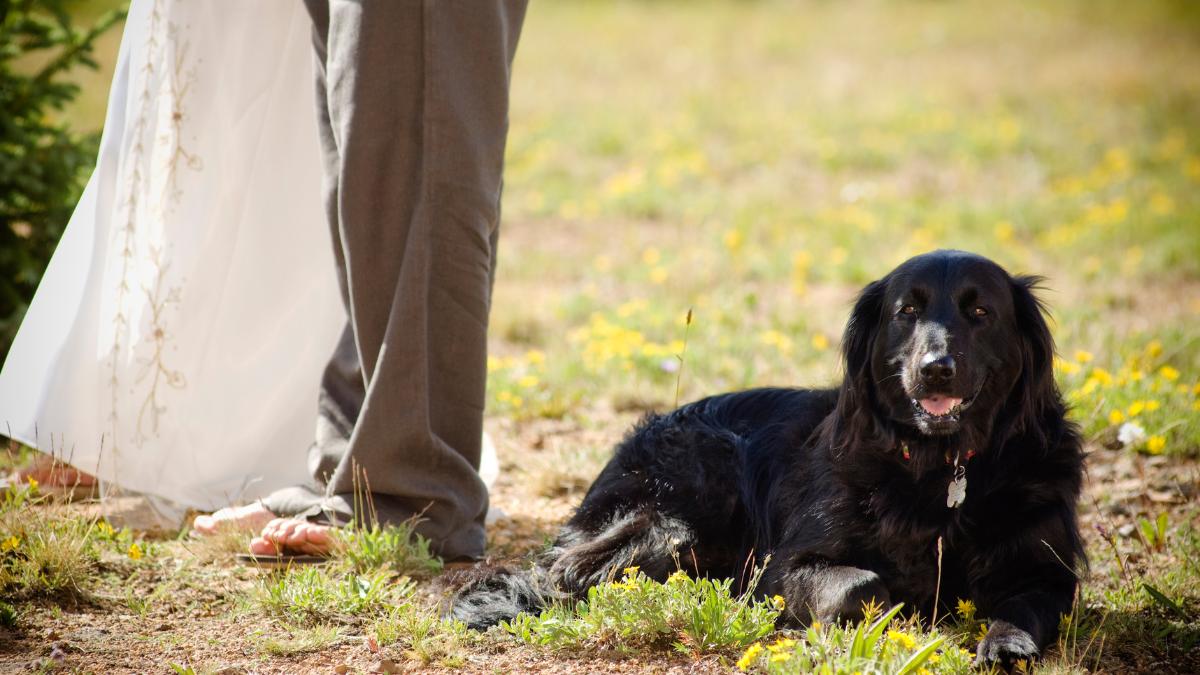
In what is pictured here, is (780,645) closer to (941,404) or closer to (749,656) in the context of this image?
(749,656)

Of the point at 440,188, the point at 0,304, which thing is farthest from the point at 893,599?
the point at 0,304

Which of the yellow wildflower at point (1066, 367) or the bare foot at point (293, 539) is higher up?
the yellow wildflower at point (1066, 367)

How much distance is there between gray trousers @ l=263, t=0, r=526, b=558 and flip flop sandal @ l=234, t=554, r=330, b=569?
0.43 feet

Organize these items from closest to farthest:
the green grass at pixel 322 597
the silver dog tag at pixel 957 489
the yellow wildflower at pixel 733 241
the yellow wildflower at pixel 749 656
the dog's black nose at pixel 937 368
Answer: the yellow wildflower at pixel 749 656, the dog's black nose at pixel 937 368, the silver dog tag at pixel 957 489, the green grass at pixel 322 597, the yellow wildflower at pixel 733 241

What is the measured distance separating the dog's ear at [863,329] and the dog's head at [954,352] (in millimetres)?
11

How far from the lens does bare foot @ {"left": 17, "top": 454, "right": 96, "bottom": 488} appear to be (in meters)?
3.75

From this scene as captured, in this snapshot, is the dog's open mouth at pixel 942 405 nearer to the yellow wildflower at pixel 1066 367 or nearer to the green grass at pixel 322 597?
the green grass at pixel 322 597

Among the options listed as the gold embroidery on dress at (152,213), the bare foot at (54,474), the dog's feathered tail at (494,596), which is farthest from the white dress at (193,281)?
the dog's feathered tail at (494,596)

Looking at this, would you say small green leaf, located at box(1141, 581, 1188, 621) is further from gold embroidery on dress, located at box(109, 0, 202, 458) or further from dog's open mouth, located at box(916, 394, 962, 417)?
gold embroidery on dress, located at box(109, 0, 202, 458)

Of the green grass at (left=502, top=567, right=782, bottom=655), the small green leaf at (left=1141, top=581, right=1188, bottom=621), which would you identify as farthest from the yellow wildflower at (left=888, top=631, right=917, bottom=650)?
the small green leaf at (left=1141, top=581, right=1188, bottom=621)

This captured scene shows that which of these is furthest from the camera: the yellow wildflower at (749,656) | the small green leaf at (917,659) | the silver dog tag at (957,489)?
the silver dog tag at (957,489)

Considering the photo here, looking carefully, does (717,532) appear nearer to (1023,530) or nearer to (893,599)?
(893,599)

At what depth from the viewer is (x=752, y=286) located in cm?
727

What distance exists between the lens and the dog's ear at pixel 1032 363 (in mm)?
2998
